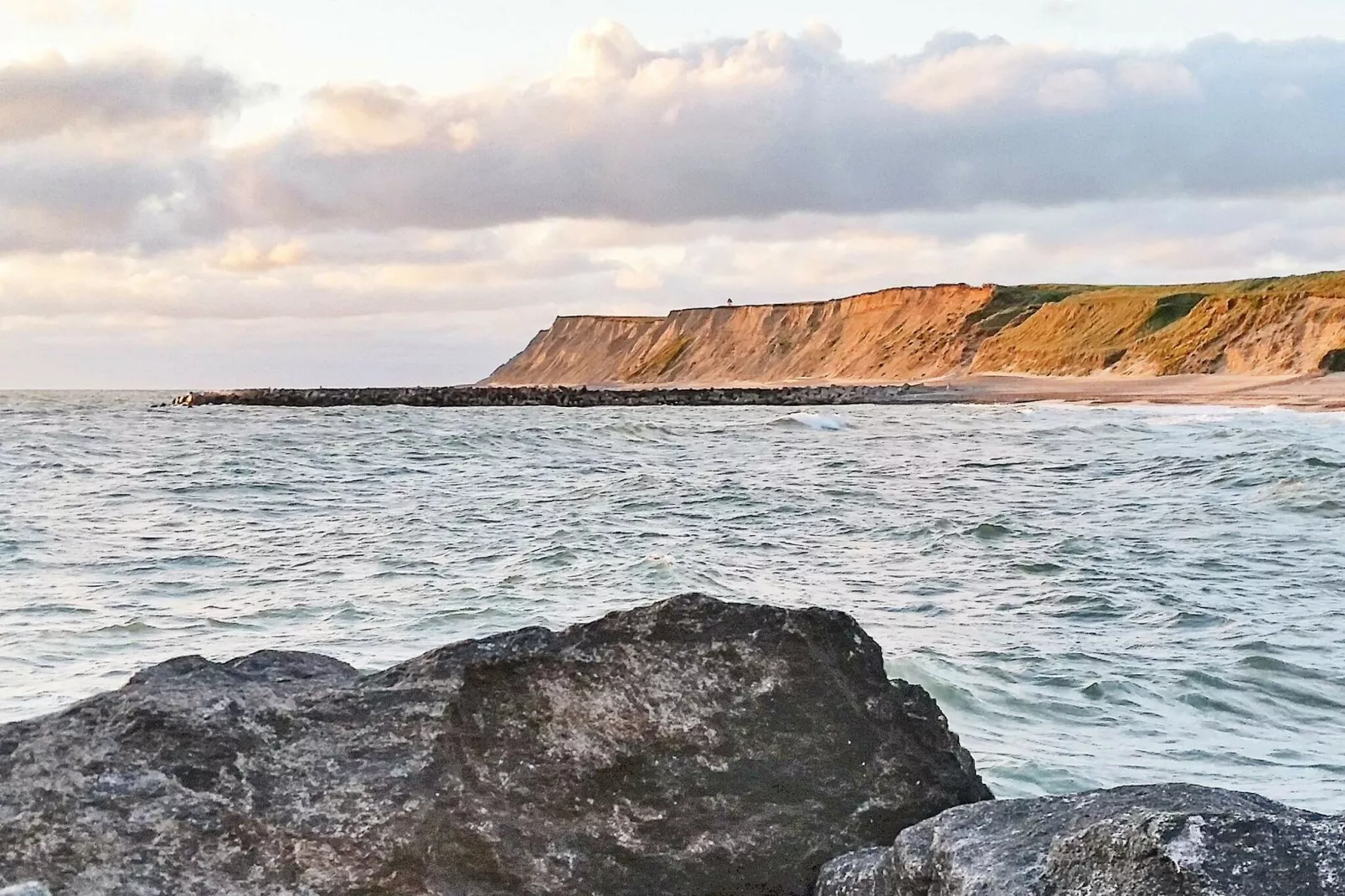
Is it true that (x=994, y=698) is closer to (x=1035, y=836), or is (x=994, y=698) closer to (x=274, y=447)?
(x=1035, y=836)

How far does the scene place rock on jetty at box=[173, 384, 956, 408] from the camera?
72562mm

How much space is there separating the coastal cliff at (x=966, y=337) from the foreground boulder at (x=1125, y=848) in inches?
2225

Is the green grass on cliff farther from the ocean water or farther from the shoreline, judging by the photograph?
the ocean water

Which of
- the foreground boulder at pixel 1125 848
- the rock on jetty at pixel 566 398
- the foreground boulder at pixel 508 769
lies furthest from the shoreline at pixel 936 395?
the foreground boulder at pixel 1125 848

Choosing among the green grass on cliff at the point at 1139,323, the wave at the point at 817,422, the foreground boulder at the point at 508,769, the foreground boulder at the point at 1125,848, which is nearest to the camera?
the foreground boulder at the point at 1125,848

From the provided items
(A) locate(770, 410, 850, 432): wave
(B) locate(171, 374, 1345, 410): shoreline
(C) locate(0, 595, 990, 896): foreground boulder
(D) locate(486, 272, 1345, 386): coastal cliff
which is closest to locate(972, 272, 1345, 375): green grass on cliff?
(D) locate(486, 272, 1345, 386): coastal cliff

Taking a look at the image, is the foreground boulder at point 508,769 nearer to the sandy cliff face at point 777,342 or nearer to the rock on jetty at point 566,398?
the rock on jetty at point 566,398

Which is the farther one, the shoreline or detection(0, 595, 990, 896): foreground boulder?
the shoreline

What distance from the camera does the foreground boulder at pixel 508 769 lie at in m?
3.35

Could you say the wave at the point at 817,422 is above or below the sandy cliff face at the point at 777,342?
below

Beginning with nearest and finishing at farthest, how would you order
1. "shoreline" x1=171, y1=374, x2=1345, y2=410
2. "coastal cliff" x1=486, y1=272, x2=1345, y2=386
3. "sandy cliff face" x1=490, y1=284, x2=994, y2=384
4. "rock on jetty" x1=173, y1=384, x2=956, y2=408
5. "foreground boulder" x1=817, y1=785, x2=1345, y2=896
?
"foreground boulder" x1=817, y1=785, x2=1345, y2=896, "shoreline" x1=171, y1=374, x2=1345, y2=410, "coastal cliff" x1=486, y1=272, x2=1345, y2=386, "rock on jetty" x1=173, y1=384, x2=956, y2=408, "sandy cliff face" x1=490, y1=284, x2=994, y2=384

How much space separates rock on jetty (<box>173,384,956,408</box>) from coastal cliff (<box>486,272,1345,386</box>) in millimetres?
10883

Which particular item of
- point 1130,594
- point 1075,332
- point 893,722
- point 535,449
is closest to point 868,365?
point 1075,332

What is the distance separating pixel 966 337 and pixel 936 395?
3368 centimetres
